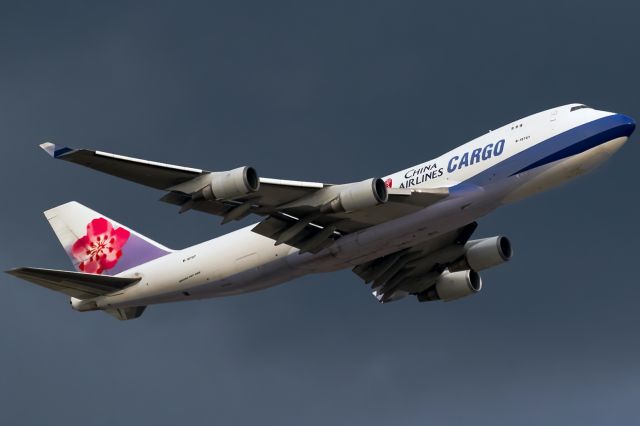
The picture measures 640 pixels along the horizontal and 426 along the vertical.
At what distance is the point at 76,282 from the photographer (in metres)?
48.5

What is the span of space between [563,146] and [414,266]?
11.5 meters

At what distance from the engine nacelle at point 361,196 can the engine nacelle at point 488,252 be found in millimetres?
10022

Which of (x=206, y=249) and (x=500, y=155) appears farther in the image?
(x=206, y=249)

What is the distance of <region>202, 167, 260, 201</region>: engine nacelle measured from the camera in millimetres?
38750

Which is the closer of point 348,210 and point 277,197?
point 348,210

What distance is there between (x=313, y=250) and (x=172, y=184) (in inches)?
Result: 257

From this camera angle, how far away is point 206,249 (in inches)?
1874

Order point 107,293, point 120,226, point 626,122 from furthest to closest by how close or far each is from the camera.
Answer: point 120,226 → point 107,293 → point 626,122

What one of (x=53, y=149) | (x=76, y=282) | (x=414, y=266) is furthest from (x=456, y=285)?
(x=53, y=149)

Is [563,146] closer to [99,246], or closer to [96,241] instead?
[99,246]

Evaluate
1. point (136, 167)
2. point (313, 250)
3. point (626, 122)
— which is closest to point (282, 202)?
point (313, 250)

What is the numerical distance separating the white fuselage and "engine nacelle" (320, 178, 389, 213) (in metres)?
2.11

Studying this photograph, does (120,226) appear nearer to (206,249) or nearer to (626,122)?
(206,249)

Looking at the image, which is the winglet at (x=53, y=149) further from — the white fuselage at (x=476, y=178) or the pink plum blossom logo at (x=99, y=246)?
the pink plum blossom logo at (x=99, y=246)
